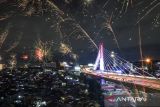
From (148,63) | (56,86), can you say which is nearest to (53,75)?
(56,86)

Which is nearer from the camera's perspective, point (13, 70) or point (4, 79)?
point (4, 79)

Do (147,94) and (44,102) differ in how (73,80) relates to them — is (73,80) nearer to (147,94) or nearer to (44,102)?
(44,102)

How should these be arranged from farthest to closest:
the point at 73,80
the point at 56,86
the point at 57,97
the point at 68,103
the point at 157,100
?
the point at 73,80
the point at 56,86
the point at 57,97
the point at 68,103
the point at 157,100

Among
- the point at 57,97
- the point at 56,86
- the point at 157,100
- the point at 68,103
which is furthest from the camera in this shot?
the point at 56,86

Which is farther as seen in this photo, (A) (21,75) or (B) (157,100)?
(A) (21,75)

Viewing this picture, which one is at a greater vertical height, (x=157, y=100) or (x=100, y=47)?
(x=100, y=47)

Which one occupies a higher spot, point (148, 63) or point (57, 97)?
point (148, 63)

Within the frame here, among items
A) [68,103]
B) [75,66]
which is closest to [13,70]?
[75,66]

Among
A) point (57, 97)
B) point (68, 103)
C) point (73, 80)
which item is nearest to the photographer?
point (68, 103)

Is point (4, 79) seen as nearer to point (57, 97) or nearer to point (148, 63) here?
point (57, 97)
